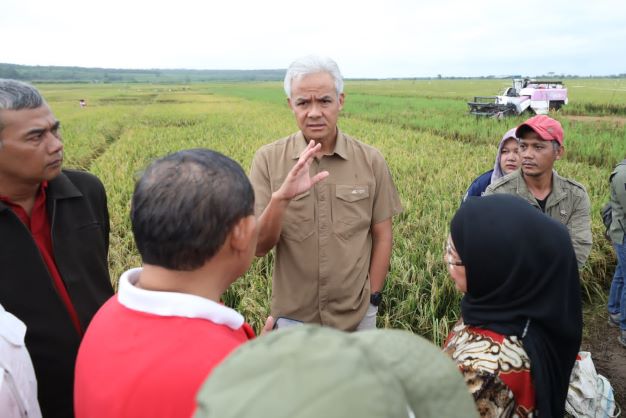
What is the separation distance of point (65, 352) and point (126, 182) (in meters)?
5.48

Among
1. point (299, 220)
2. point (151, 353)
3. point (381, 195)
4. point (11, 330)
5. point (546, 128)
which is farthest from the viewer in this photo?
point (546, 128)

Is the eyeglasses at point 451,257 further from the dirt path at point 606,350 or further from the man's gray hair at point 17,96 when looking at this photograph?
the dirt path at point 606,350

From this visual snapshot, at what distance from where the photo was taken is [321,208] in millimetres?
2045

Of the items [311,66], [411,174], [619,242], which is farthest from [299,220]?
[411,174]

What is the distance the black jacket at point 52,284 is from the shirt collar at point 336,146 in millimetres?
938

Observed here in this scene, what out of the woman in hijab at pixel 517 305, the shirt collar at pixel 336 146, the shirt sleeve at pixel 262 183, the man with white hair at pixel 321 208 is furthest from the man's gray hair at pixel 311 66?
the woman in hijab at pixel 517 305

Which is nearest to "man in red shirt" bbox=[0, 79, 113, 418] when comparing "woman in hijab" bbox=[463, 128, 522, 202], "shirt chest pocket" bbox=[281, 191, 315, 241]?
"shirt chest pocket" bbox=[281, 191, 315, 241]

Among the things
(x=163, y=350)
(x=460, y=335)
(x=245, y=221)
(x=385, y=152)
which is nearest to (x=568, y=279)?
(x=460, y=335)

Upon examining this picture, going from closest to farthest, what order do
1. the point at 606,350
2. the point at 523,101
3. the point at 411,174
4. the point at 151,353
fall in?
the point at 151,353 → the point at 606,350 → the point at 411,174 → the point at 523,101

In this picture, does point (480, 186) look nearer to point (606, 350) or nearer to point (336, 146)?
point (606, 350)

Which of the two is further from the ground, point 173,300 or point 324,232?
point 173,300

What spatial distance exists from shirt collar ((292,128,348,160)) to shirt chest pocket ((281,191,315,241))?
211mm

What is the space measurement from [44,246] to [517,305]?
5.57 feet

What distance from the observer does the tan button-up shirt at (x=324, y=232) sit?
6.70ft
